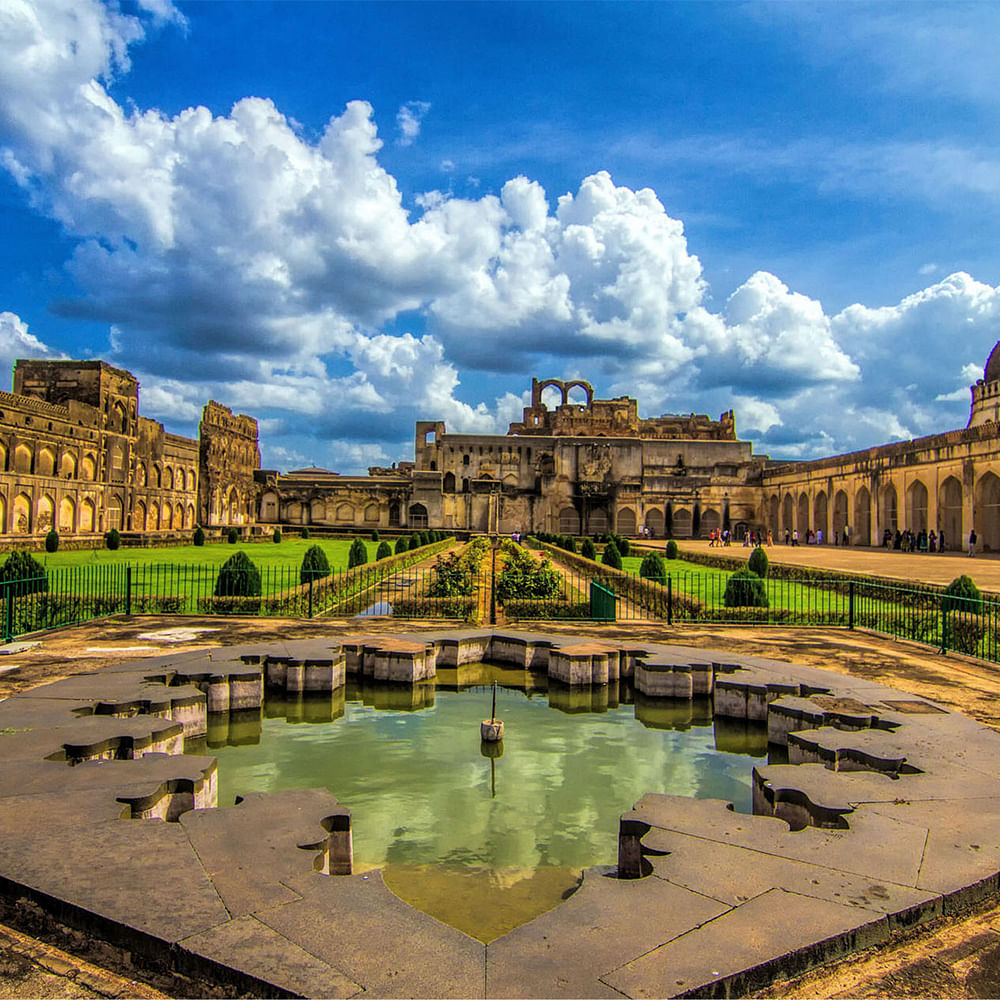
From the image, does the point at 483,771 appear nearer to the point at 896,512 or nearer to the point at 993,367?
the point at 896,512

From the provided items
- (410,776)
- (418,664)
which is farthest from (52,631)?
(410,776)

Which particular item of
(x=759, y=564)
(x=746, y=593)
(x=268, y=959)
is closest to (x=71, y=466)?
(x=759, y=564)

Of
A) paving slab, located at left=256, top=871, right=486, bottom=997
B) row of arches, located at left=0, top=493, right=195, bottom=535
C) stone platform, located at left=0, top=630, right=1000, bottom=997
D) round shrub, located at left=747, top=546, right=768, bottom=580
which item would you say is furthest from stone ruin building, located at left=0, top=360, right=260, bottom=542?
paving slab, located at left=256, top=871, right=486, bottom=997

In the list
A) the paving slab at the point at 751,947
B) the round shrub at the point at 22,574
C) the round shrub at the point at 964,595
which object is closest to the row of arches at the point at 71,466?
the round shrub at the point at 22,574

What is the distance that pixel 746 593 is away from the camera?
12.2 m

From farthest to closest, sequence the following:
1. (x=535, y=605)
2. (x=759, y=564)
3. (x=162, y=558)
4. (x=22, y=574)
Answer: (x=162, y=558), (x=759, y=564), (x=535, y=605), (x=22, y=574)

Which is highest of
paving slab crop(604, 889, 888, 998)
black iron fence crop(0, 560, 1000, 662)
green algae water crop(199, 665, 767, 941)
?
black iron fence crop(0, 560, 1000, 662)

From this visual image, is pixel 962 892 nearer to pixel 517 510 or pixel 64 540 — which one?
pixel 64 540

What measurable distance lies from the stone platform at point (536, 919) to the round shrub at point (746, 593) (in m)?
6.52

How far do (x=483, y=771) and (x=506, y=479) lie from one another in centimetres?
4432

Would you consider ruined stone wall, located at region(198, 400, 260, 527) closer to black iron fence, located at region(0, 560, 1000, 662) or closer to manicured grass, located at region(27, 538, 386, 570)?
manicured grass, located at region(27, 538, 386, 570)

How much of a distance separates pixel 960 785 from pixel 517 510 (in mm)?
41301

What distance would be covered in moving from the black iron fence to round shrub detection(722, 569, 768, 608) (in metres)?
0.04

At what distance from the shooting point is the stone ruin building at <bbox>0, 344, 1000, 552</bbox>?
1149 inches
